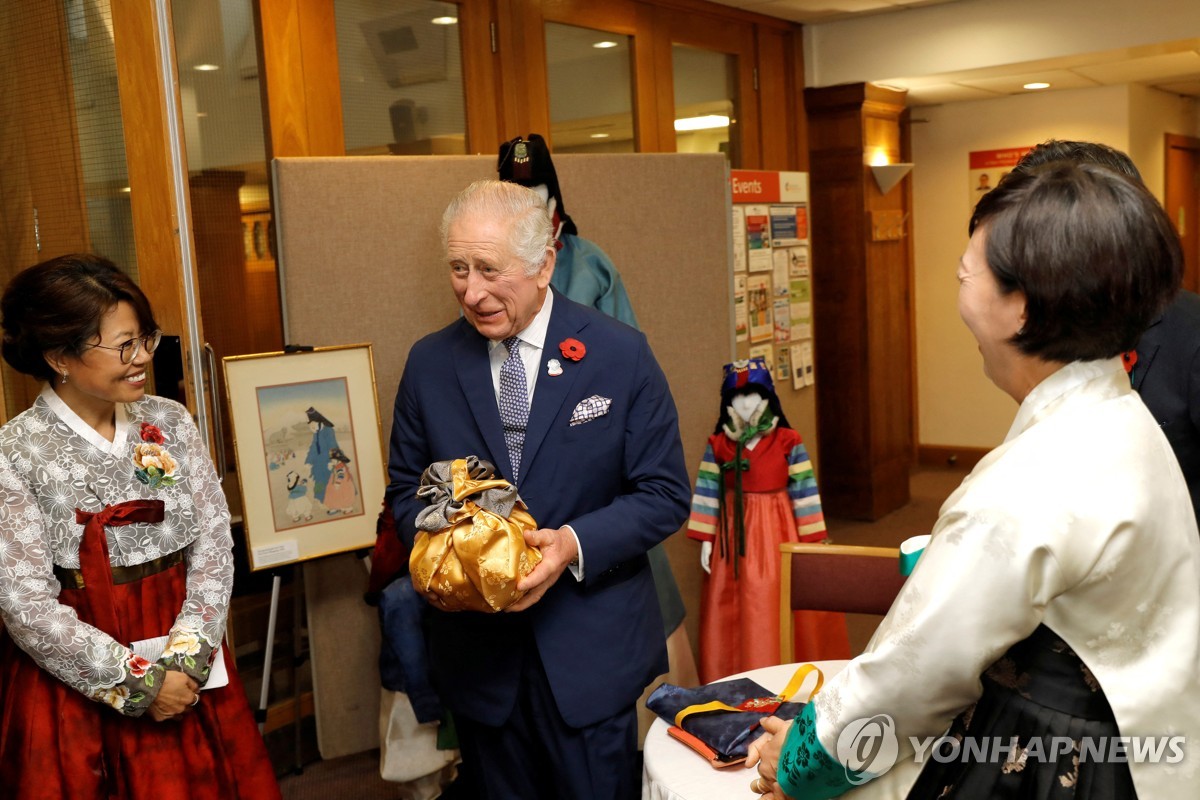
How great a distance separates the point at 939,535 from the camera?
1.16 metres

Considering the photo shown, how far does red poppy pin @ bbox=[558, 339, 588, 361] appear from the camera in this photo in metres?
2.04

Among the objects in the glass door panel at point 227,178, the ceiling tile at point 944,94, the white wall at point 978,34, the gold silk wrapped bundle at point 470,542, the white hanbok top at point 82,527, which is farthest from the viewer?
the ceiling tile at point 944,94

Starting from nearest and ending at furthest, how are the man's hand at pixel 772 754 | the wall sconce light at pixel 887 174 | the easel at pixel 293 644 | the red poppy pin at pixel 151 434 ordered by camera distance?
the man's hand at pixel 772 754 < the red poppy pin at pixel 151 434 < the easel at pixel 293 644 < the wall sconce light at pixel 887 174

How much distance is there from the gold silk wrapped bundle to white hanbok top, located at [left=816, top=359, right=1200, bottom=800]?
738 mm

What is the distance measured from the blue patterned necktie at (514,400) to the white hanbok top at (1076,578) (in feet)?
3.28

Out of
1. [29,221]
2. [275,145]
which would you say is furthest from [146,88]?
[275,145]

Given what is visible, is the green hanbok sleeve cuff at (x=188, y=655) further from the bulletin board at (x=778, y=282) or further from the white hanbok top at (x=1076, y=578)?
the bulletin board at (x=778, y=282)

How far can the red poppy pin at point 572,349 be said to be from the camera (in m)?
2.04

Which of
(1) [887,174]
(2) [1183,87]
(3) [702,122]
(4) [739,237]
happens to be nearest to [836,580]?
(4) [739,237]

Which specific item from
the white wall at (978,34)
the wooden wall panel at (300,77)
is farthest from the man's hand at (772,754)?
the white wall at (978,34)

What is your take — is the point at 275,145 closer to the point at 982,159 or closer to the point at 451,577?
the point at 451,577

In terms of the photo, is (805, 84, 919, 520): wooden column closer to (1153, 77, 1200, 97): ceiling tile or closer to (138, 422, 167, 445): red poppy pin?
(1153, 77, 1200, 97): ceiling tile

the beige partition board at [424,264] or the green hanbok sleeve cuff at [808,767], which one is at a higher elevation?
the beige partition board at [424,264]

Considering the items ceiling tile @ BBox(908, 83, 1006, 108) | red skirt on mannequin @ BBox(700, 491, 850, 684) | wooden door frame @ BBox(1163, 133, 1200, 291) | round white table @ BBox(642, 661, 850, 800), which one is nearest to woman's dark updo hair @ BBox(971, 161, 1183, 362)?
round white table @ BBox(642, 661, 850, 800)
